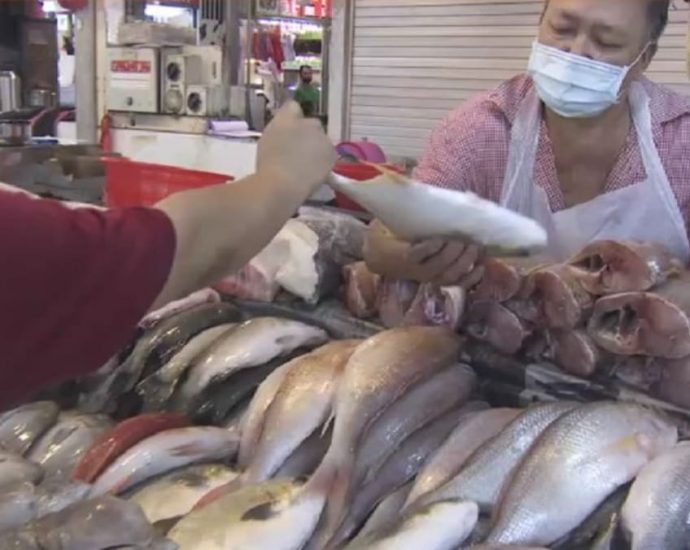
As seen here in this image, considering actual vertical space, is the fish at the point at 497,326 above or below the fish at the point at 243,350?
above

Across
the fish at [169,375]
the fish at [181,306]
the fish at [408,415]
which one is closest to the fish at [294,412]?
the fish at [408,415]

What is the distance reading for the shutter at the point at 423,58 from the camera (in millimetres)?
6109

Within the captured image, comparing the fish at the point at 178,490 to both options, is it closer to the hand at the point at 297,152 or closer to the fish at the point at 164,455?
the fish at the point at 164,455

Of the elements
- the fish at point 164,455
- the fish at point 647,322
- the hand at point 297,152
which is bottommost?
the fish at point 164,455

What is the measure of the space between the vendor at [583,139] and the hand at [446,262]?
232 mm

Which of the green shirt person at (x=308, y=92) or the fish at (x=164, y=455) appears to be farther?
the green shirt person at (x=308, y=92)

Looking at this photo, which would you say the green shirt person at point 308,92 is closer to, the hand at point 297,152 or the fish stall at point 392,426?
the fish stall at point 392,426

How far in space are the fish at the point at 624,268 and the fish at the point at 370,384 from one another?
318 millimetres

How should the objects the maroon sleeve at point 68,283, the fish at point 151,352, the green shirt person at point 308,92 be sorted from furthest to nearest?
1. the green shirt person at point 308,92
2. the fish at point 151,352
3. the maroon sleeve at point 68,283

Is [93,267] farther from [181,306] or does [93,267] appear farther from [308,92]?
[308,92]

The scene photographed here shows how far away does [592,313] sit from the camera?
6.52 feet

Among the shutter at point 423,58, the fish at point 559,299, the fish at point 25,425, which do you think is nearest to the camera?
the fish at point 559,299

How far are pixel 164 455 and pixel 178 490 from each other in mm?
90

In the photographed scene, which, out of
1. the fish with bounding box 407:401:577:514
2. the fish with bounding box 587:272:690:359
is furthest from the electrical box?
the fish with bounding box 407:401:577:514
